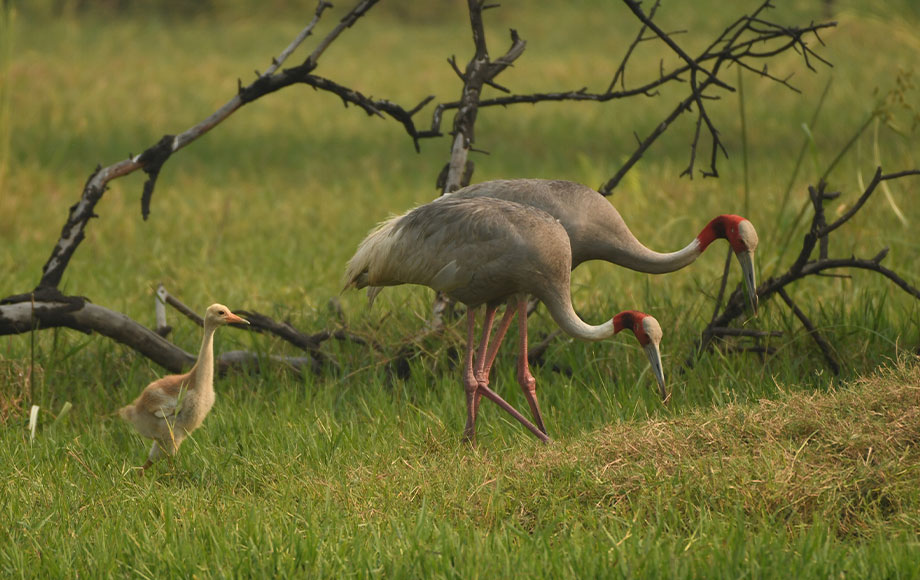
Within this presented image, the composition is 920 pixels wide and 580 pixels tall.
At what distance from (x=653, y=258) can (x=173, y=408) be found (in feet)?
7.41

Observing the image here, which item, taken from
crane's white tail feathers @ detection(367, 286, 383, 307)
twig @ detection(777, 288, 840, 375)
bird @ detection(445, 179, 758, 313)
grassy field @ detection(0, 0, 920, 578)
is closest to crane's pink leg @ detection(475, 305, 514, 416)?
grassy field @ detection(0, 0, 920, 578)

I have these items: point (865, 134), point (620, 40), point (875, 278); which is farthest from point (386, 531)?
point (620, 40)

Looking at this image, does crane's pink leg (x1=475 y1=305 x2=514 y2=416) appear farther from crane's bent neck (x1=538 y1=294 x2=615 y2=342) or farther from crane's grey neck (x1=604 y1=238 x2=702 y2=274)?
crane's grey neck (x1=604 y1=238 x2=702 y2=274)

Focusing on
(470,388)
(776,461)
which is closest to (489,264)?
(470,388)

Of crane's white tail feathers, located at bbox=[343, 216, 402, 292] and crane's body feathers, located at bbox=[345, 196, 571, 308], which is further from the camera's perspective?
crane's white tail feathers, located at bbox=[343, 216, 402, 292]

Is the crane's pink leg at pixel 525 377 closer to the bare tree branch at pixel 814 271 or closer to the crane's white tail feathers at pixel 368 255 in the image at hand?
the crane's white tail feathers at pixel 368 255

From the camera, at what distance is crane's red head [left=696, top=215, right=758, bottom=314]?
505cm

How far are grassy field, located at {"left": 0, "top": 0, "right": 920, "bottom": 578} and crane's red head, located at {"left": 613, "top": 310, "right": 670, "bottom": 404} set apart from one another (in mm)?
213

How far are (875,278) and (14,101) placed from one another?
10772mm

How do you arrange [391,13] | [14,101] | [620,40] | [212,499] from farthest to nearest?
[391,13] → [620,40] → [14,101] → [212,499]

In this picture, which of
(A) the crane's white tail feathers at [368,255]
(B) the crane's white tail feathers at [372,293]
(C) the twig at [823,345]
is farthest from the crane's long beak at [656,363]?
(B) the crane's white tail feathers at [372,293]

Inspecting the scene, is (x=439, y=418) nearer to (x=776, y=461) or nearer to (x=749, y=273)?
(x=749, y=273)

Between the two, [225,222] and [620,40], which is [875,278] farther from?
[620,40]

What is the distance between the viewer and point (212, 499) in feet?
13.9
